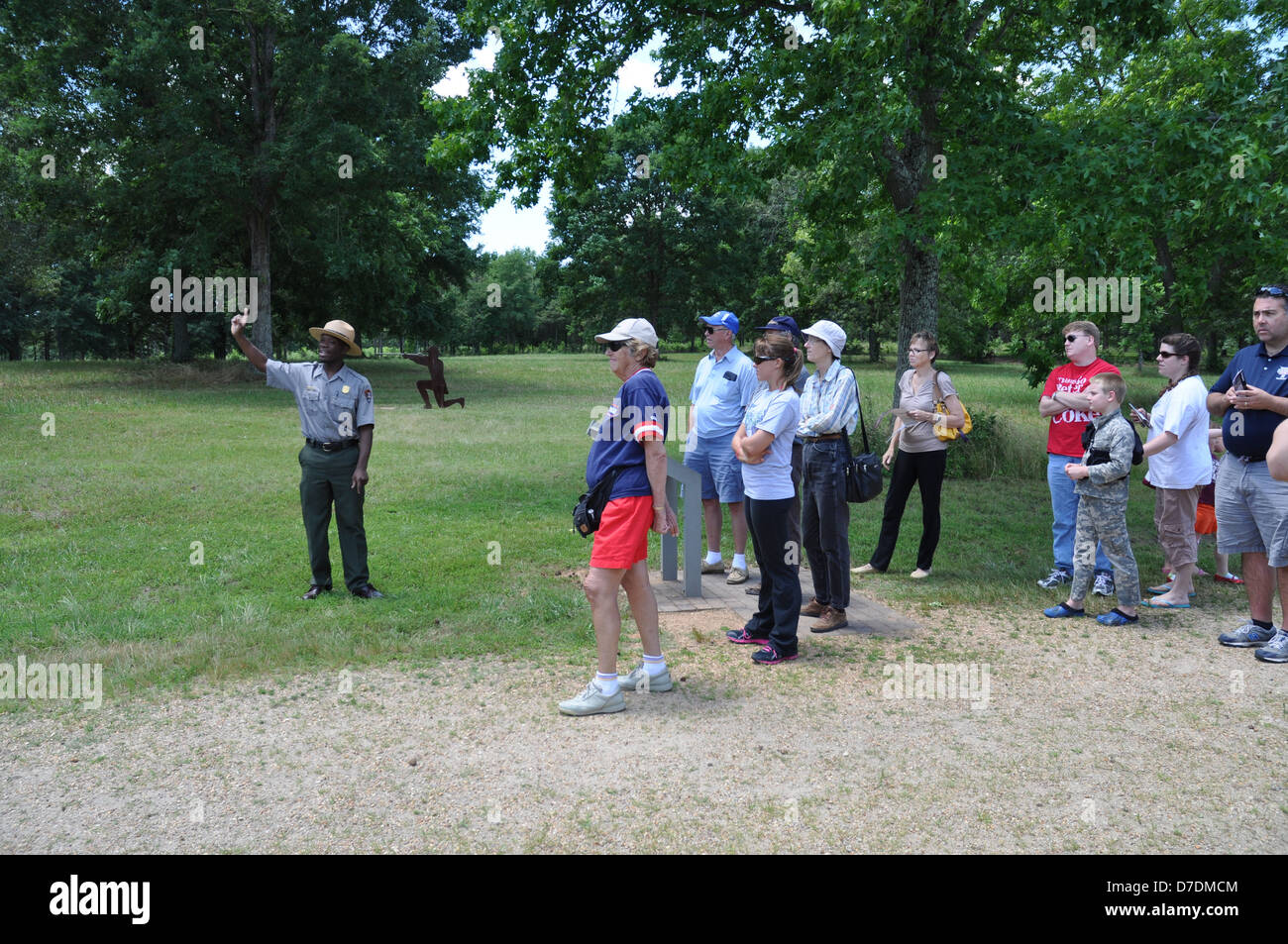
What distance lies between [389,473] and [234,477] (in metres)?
1.98

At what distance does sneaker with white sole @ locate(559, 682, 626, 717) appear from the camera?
4809 millimetres

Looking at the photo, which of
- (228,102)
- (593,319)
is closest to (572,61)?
(228,102)

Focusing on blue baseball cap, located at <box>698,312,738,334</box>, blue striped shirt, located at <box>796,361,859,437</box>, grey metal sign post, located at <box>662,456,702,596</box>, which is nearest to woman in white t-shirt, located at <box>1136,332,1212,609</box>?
blue striped shirt, located at <box>796,361,859,437</box>

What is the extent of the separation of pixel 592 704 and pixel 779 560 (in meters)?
1.48

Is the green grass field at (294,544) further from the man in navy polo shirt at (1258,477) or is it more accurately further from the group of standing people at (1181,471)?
the man in navy polo shirt at (1258,477)

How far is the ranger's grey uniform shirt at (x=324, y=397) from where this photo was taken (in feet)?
22.2

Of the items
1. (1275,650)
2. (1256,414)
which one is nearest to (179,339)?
(1256,414)

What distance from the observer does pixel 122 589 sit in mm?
7137

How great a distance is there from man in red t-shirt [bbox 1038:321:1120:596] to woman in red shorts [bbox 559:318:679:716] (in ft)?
11.7

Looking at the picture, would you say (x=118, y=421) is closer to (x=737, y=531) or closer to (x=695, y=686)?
(x=737, y=531)

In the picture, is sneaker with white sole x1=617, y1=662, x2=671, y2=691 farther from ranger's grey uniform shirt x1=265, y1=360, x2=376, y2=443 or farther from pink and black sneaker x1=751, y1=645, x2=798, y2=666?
ranger's grey uniform shirt x1=265, y1=360, x2=376, y2=443

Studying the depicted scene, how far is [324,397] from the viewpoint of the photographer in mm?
6773

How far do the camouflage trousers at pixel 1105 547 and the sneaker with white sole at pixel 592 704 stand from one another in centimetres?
380

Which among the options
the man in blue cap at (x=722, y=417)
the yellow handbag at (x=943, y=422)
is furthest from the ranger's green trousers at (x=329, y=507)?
the yellow handbag at (x=943, y=422)
